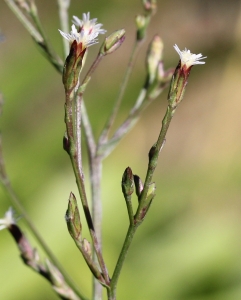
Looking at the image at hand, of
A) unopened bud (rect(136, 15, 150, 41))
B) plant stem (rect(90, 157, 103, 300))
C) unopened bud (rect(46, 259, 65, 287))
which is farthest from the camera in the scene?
unopened bud (rect(136, 15, 150, 41))

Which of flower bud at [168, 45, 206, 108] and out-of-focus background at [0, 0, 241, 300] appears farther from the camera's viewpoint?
out-of-focus background at [0, 0, 241, 300]

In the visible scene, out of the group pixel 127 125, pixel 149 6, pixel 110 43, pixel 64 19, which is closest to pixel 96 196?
pixel 127 125

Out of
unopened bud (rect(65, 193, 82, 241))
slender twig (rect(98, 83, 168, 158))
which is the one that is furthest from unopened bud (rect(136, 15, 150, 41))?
unopened bud (rect(65, 193, 82, 241))

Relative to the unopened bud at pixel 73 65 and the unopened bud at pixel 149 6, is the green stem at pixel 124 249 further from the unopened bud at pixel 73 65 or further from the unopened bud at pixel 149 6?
the unopened bud at pixel 149 6

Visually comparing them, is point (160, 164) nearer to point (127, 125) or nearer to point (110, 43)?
point (127, 125)

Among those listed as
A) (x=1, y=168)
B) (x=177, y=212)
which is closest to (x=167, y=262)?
(x=177, y=212)

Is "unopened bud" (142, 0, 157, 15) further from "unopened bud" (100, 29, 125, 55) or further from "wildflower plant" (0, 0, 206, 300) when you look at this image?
"unopened bud" (100, 29, 125, 55)
